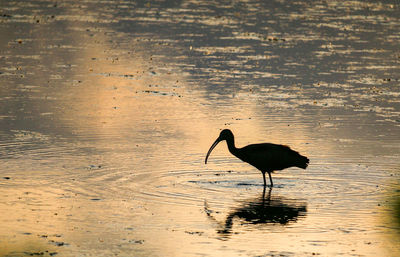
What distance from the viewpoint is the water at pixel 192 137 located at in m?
13.4

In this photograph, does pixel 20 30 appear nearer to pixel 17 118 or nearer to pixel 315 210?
pixel 17 118

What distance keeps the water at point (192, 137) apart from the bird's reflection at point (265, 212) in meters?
0.03

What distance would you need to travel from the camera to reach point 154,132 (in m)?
20.7

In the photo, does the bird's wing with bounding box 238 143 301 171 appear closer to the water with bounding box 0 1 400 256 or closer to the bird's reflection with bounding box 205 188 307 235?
the water with bounding box 0 1 400 256

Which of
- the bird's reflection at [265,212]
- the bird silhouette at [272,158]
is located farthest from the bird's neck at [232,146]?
the bird's reflection at [265,212]

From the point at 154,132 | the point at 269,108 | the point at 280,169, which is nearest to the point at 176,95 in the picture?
the point at 269,108

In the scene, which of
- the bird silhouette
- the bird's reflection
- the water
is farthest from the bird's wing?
the bird's reflection

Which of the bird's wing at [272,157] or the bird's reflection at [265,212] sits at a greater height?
the bird's wing at [272,157]

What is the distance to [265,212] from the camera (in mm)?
14844

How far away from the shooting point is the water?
13430mm

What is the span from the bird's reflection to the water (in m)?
0.03

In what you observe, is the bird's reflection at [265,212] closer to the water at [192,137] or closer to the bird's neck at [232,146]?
the water at [192,137]

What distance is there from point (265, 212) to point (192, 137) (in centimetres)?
564

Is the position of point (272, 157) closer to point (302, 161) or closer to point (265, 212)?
point (302, 161)
